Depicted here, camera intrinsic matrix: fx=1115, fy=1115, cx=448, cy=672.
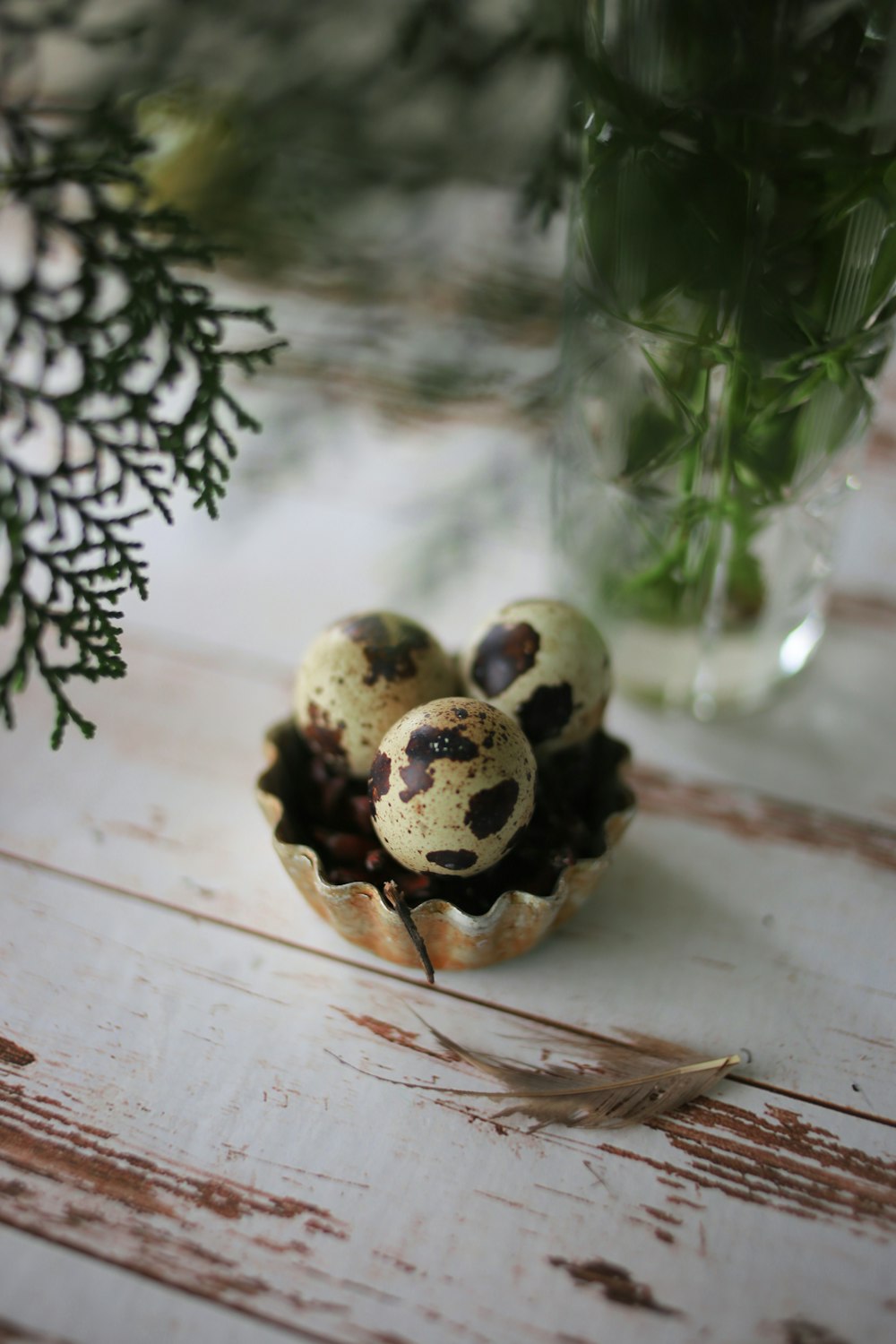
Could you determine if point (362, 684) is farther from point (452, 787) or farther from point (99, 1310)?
point (99, 1310)

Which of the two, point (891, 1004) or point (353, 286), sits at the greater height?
point (353, 286)

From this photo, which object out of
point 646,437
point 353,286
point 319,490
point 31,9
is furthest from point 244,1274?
point 31,9

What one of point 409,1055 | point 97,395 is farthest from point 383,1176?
point 97,395

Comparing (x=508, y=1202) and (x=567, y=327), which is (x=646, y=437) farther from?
(x=508, y=1202)

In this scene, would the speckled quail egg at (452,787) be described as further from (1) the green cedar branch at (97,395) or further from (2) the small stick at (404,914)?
(1) the green cedar branch at (97,395)

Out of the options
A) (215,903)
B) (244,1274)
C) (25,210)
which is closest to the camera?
(244,1274)

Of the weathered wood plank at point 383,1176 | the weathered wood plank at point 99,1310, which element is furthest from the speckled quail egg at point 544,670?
the weathered wood plank at point 99,1310

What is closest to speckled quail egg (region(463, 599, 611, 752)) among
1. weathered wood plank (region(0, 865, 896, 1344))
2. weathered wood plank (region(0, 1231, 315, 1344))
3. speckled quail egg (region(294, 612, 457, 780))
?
speckled quail egg (region(294, 612, 457, 780))
